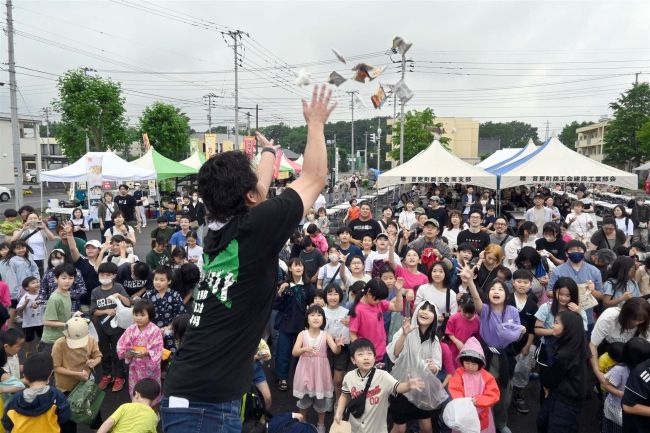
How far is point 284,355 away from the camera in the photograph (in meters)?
5.49

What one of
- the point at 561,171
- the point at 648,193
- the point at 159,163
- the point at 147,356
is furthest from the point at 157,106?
the point at 648,193

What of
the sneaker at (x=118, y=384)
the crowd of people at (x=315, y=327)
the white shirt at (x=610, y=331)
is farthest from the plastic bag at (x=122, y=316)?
the white shirt at (x=610, y=331)

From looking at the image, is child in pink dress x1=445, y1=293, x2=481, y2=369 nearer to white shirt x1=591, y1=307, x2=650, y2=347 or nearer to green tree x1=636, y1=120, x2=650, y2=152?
white shirt x1=591, y1=307, x2=650, y2=347

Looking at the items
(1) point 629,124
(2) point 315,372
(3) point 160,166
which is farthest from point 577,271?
(1) point 629,124

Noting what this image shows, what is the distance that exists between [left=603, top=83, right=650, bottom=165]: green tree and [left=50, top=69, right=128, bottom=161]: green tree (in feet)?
138

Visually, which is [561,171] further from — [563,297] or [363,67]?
[363,67]

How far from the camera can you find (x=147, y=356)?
4.50m

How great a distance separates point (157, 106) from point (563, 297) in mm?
32993

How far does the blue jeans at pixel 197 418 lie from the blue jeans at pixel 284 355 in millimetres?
3917

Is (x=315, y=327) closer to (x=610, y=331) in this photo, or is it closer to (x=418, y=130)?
(x=610, y=331)

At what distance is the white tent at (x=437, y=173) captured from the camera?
42.1 feet

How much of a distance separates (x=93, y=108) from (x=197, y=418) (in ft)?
98.4

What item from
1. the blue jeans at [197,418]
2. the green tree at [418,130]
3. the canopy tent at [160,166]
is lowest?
the blue jeans at [197,418]

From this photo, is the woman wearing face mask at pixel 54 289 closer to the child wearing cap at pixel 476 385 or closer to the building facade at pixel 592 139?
the child wearing cap at pixel 476 385
